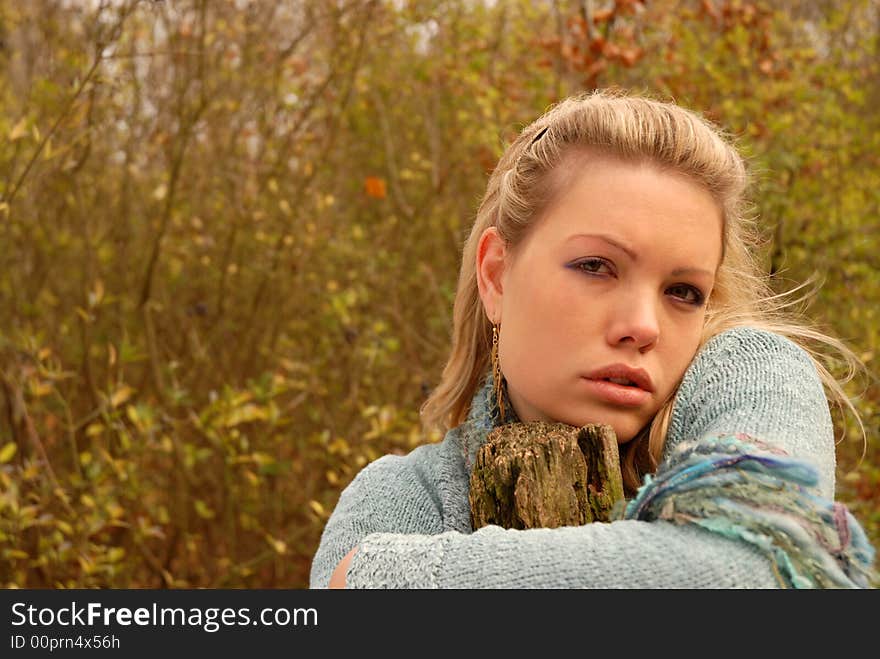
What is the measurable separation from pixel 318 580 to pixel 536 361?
516mm

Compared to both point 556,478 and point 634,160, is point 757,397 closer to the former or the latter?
point 556,478

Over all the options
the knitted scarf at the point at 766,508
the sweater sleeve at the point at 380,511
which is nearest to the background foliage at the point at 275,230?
the sweater sleeve at the point at 380,511

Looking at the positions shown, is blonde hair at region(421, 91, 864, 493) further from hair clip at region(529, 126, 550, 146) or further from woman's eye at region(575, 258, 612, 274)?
woman's eye at region(575, 258, 612, 274)

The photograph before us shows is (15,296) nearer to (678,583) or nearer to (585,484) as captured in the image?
(585,484)

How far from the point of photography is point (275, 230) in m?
4.83

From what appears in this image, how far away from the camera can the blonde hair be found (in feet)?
5.50

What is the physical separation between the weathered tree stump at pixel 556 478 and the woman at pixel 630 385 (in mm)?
100

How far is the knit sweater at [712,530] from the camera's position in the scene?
4.00ft

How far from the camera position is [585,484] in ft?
4.89

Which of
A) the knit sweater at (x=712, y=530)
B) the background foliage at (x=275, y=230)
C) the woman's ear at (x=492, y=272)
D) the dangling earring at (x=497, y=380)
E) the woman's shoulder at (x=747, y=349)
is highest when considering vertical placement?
the background foliage at (x=275, y=230)

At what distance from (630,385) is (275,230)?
3447 mm

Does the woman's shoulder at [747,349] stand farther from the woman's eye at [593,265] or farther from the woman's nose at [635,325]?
the woman's eye at [593,265]

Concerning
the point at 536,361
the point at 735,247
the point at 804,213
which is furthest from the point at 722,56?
the point at 536,361

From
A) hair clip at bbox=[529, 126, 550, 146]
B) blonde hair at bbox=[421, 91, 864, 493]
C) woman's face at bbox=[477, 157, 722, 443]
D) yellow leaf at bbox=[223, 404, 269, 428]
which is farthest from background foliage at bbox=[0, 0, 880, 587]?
woman's face at bbox=[477, 157, 722, 443]
